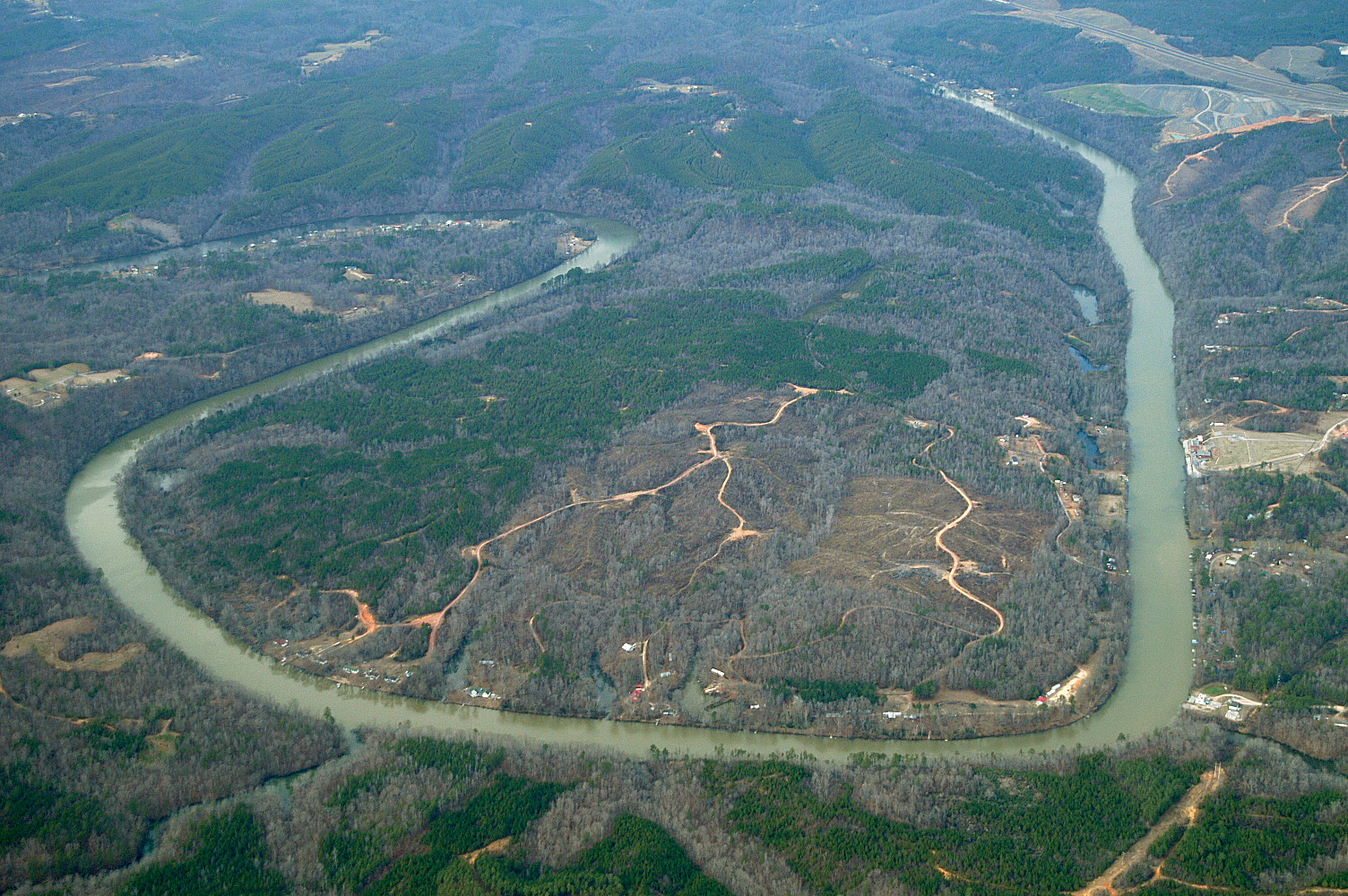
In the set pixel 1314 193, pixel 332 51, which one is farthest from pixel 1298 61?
pixel 332 51

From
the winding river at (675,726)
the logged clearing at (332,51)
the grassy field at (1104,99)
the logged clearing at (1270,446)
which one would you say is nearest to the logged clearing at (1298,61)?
the grassy field at (1104,99)

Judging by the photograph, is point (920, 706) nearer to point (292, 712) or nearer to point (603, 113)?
point (292, 712)

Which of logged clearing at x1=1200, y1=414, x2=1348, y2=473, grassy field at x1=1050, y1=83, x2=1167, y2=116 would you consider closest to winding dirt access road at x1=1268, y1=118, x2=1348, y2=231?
grassy field at x1=1050, y1=83, x2=1167, y2=116

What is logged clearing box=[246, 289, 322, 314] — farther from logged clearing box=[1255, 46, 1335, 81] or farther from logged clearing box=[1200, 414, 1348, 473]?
logged clearing box=[1255, 46, 1335, 81]

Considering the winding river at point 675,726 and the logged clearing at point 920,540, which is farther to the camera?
the logged clearing at point 920,540

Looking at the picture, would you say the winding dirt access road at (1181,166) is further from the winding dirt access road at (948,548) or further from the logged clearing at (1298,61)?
the winding dirt access road at (948,548)

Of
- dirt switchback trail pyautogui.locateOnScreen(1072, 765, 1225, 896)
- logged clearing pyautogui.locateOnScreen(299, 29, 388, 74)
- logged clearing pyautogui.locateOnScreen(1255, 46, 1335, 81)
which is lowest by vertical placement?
dirt switchback trail pyautogui.locateOnScreen(1072, 765, 1225, 896)
